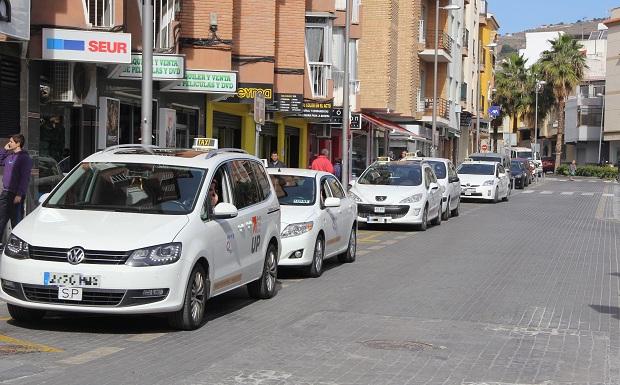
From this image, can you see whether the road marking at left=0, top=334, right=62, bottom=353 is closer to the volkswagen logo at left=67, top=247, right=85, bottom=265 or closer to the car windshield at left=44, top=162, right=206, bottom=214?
the volkswagen logo at left=67, top=247, right=85, bottom=265

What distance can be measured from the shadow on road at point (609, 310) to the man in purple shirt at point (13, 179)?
8246mm

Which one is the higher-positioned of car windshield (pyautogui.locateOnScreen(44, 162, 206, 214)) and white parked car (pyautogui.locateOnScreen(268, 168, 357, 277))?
car windshield (pyautogui.locateOnScreen(44, 162, 206, 214))

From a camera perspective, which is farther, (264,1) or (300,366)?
(264,1)

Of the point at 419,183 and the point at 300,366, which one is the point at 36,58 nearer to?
the point at 419,183

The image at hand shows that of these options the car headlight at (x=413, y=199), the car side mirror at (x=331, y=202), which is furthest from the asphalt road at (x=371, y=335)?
the car headlight at (x=413, y=199)

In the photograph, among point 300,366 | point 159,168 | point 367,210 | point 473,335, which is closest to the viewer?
point 300,366

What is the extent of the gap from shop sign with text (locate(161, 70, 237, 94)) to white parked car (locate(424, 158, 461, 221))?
23.5ft

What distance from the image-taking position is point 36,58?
58.6ft

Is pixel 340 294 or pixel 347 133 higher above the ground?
pixel 347 133

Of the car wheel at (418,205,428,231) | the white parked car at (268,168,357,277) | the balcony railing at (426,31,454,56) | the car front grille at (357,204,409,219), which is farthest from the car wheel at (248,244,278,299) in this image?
the balcony railing at (426,31,454,56)

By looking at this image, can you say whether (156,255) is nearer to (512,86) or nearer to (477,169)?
(477,169)

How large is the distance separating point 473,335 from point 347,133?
20269 millimetres

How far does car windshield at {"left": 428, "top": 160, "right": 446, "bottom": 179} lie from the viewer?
2905 cm

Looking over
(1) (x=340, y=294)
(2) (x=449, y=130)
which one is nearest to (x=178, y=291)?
(1) (x=340, y=294)
